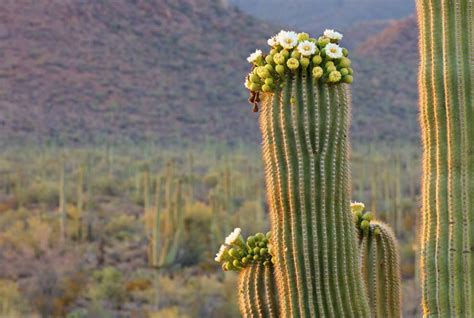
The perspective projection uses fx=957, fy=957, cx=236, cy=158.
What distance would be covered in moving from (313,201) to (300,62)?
0.73 metres

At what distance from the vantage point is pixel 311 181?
4.84 m

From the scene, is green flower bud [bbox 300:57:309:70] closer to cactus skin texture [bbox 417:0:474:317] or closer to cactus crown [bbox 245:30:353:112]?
cactus crown [bbox 245:30:353:112]

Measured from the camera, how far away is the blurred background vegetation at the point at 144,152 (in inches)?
680

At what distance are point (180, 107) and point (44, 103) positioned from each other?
21.2 ft

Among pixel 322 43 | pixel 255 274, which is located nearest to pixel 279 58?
pixel 322 43

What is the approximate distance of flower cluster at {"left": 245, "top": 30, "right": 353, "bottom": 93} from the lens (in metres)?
4.95

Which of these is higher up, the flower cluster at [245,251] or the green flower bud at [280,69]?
the green flower bud at [280,69]

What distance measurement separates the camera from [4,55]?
1834 inches

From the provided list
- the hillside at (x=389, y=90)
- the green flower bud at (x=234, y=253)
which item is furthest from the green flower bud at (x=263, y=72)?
the hillside at (x=389, y=90)

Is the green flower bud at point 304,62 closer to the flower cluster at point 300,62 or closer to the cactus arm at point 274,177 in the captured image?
the flower cluster at point 300,62

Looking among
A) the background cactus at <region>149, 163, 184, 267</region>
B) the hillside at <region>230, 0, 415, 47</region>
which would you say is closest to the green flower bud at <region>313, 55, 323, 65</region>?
the background cactus at <region>149, 163, 184, 267</region>

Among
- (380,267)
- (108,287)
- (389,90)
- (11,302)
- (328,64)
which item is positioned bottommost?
(11,302)

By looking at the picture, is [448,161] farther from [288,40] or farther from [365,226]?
[288,40]

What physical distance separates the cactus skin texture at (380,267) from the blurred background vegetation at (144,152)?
926 centimetres
